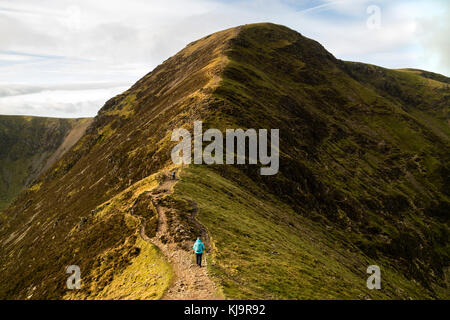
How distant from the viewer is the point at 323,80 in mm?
165500

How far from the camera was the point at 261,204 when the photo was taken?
54.6m

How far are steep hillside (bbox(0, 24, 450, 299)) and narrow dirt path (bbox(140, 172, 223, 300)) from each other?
8.7 inches

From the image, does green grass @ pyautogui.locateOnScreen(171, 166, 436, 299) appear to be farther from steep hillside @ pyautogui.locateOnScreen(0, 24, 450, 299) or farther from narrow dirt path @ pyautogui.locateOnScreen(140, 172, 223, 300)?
narrow dirt path @ pyautogui.locateOnScreen(140, 172, 223, 300)

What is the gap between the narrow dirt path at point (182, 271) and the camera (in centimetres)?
1938

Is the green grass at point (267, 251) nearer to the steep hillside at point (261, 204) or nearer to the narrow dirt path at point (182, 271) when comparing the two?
the steep hillside at point (261, 204)

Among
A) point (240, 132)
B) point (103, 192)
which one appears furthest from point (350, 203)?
point (103, 192)

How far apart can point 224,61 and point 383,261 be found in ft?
308

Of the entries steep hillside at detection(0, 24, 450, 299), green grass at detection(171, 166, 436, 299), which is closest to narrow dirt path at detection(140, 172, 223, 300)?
steep hillside at detection(0, 24, 450, 299)

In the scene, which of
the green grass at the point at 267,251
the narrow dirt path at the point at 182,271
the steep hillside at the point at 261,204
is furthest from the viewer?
the steep hillside at the point at 261,204

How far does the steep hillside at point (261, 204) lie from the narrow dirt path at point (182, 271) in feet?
0.73

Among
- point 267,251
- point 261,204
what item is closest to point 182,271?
point 267,251

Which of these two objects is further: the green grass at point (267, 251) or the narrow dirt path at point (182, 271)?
the green grass at point (267, 251)

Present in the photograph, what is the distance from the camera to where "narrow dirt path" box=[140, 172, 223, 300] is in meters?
19.4

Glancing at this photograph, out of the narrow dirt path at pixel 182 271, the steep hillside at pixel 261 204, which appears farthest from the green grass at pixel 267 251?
the narrow dirt path at pixel 182 271
